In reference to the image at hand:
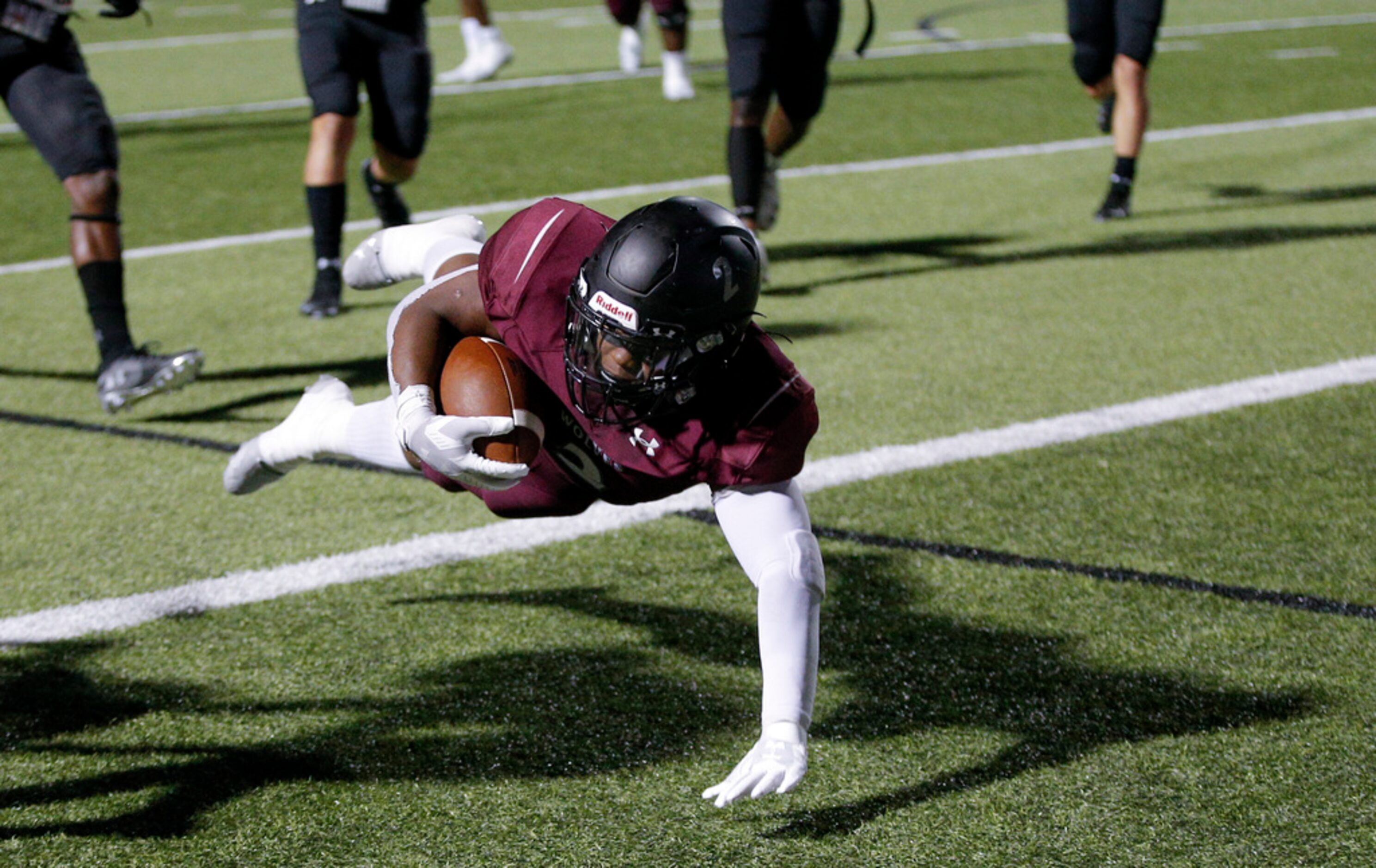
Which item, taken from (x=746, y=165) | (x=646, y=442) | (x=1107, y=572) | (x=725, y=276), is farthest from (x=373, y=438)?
(x=746, y=165)

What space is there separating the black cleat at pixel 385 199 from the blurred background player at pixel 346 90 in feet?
0.87

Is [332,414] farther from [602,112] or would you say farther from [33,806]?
[602,112]

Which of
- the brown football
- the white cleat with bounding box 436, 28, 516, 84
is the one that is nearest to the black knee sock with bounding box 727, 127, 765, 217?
the brown football

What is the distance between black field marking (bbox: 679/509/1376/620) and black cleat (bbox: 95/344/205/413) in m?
1.59

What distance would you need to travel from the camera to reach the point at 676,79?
35.2 ft

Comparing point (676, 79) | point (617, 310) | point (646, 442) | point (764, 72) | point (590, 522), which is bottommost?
point (676, 79)

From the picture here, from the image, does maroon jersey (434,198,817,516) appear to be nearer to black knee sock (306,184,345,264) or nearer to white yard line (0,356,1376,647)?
white yard line (0,356,1376,647)

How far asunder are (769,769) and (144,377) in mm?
2799

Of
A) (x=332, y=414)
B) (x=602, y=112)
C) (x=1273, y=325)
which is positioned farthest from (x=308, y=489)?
(x=602, y=112)

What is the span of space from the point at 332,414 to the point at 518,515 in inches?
17.7

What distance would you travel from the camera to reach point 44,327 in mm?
5551

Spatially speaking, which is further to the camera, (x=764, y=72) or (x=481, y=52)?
(x=481, y=52)

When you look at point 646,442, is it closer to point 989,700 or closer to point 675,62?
point 989,700

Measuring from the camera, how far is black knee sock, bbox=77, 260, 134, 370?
448cm
